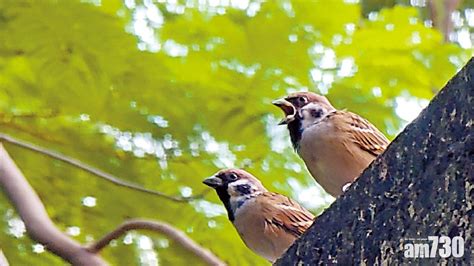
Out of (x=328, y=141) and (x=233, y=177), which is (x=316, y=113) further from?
(x=233, y=177)

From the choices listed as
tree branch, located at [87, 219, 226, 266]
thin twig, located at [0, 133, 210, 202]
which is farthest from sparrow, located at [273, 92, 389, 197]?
thin twig, located at [0, 133, 210, 202]

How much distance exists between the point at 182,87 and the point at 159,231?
266 millimetres

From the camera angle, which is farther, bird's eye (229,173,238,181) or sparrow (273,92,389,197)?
bird's eye (229,173,238,181)

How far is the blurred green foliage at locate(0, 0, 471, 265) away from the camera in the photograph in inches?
58.8

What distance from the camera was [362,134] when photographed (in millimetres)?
897

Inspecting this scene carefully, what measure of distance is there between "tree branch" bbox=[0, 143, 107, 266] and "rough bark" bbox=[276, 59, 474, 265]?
92 cm

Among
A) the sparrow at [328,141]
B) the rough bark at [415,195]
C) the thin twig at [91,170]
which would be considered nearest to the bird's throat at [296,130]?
the sparrow at [328,141]

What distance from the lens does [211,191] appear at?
1528mm

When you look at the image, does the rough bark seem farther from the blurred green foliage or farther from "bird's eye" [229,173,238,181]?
the blurred green foliage

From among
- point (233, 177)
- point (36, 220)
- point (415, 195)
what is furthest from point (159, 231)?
point (415, 195)

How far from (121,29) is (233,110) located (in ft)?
0.77

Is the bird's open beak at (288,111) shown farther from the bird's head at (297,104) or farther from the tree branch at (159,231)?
the tree branch at (159,231)

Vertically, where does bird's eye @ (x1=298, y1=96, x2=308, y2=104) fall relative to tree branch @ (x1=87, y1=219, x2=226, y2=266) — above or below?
above

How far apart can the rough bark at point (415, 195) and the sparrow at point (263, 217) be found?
1.39 ft
